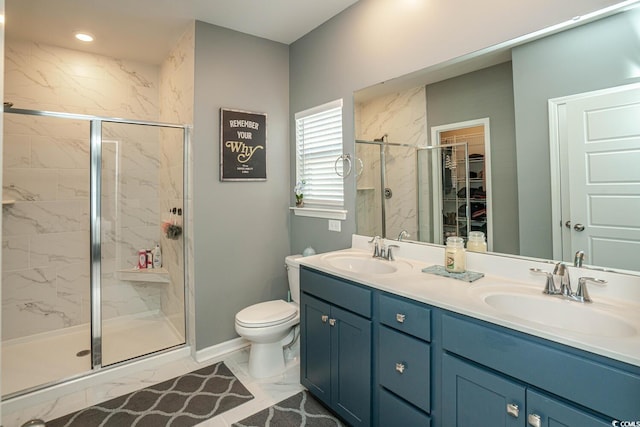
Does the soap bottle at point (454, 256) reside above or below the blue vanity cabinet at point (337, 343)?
above

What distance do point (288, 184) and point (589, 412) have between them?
8.54 feet

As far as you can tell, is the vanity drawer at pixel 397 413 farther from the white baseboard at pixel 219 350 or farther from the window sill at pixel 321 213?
the white baseboard at pixel 219 350

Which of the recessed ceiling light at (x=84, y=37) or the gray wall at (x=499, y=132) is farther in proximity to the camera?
the recessed ceiling light at (x=84, y=37)

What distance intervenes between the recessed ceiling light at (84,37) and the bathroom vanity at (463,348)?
8.94 ft

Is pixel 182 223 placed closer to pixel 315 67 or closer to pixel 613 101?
pixel 315 67

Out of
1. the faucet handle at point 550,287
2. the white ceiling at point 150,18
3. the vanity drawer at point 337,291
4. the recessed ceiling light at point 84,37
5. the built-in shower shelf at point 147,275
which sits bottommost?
the built-in shower shelf at point 147,275

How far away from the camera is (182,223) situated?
293cm

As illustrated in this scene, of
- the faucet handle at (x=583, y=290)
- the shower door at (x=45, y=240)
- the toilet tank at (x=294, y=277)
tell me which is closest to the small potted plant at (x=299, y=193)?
the toilet tank at (x=294, y=277)

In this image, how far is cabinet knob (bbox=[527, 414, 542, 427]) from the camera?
114 cm

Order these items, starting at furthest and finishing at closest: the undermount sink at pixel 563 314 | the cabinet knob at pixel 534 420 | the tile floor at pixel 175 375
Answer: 1. the tile floor at pixel 175 375
2. the undermount sink at pixel 563 314
3. the cabinet knob at pixel 534 420

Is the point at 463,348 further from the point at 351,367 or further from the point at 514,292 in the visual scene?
the point at 351,367

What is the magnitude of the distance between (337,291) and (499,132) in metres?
1.20

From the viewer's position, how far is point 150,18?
262 centimetres

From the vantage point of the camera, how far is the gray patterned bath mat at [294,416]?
1.97m
